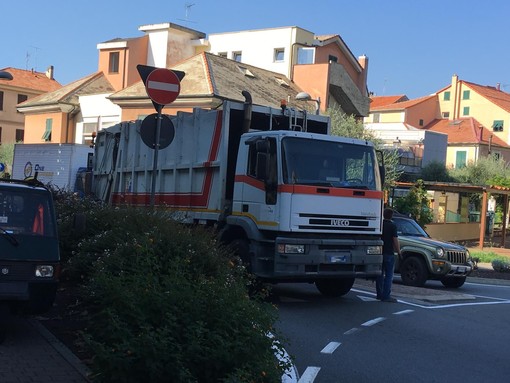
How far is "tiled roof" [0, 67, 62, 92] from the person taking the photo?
74094mm

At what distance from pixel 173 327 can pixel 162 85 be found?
5.31 metres

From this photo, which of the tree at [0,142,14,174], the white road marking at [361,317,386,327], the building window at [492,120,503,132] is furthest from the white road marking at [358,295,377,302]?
the building window at [492,120,503,132]

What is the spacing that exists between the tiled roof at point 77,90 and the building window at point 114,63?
2.85ft

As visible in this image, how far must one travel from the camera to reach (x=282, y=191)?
1032cm

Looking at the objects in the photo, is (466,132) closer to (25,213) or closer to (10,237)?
(25,213)

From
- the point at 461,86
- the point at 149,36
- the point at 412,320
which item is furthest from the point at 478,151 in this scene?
the point at 412,320

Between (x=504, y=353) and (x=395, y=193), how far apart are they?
2091 cm

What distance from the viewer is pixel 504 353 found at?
8641 mm

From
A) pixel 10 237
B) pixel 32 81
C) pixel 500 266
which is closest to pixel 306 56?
pixel 500 266

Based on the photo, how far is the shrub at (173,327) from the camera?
4934 mm

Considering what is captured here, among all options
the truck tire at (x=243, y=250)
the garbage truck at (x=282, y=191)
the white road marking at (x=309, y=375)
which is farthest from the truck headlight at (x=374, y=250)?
the white road marking at (x=309, y=375)

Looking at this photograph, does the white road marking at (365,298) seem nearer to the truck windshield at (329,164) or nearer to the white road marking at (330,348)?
the truck windshield at (329,164)

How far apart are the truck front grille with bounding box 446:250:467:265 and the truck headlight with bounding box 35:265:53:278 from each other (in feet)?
35.8

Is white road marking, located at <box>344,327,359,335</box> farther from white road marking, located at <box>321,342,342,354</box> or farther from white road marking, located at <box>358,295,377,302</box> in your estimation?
white road marking, located at <box>358,295,377,302</box>
